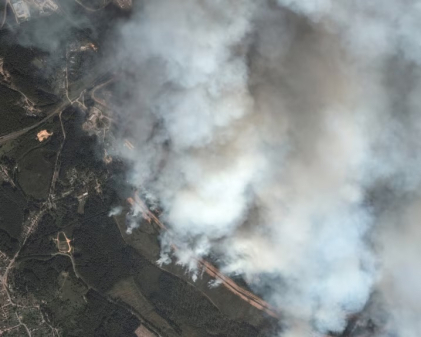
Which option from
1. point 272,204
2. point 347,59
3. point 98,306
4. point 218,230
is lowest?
point 98,306

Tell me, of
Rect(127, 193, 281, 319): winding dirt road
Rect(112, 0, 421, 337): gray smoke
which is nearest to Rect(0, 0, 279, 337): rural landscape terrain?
Rect(127, 193, 281, 319): winding dirt road

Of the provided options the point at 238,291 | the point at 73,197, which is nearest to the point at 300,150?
the point at 238,291

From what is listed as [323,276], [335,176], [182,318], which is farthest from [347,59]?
[182,318]

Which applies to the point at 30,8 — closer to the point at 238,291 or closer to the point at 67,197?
the point at 67,197

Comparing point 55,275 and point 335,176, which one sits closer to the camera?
point 335,176

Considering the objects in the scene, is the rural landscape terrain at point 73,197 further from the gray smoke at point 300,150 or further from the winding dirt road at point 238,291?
the gray smoke at point 300,150

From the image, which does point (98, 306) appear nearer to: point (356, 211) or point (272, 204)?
point (272, 204)

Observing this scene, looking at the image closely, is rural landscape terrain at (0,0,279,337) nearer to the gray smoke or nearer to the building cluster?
the building cluster

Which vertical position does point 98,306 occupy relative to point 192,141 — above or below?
below
